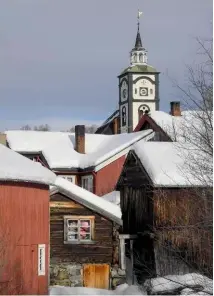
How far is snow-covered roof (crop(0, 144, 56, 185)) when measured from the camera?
25531 millimetres

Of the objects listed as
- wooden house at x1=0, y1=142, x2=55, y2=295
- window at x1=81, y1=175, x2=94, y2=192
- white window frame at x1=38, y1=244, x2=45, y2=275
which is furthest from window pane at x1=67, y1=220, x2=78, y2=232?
window at x1=81, y1=175, x2=94, y2=192

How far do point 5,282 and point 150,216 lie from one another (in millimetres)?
9920

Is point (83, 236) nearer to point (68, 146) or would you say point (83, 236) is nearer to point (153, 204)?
point (153, 204)

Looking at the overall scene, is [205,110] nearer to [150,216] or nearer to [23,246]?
[23,246]

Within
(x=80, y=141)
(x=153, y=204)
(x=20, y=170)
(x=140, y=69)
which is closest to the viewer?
(x=20, y=170)

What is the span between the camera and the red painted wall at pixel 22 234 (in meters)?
25.3

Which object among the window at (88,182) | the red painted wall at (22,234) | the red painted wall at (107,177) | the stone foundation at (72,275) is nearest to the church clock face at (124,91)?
→ the window at (88,182)

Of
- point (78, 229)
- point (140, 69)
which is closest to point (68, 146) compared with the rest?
point (78, 229)

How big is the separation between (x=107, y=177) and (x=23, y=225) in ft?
55.3

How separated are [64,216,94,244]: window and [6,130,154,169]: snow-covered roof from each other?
9417mm

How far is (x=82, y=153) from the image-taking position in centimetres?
4572

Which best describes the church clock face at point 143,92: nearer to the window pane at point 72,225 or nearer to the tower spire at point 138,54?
the tower spire at point 138,54

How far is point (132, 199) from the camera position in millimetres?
35312

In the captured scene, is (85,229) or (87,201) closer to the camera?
(87,201)
